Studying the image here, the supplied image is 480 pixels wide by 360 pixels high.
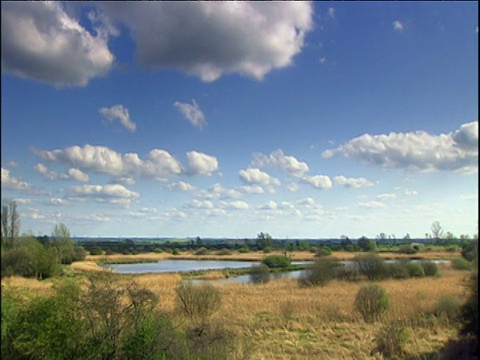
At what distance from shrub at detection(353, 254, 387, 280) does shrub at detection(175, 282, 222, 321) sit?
24.6 feet

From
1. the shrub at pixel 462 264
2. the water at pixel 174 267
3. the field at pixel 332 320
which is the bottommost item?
the water at pixel 174 267

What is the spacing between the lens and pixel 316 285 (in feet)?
94.1

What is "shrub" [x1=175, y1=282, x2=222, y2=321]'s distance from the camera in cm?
1603

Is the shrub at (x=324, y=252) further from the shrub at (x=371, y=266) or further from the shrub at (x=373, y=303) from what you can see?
the shrub at (x=373, y=303)

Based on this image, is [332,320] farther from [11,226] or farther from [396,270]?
[11,226]

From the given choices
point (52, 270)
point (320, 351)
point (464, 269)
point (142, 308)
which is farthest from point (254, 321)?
point (464, 269)

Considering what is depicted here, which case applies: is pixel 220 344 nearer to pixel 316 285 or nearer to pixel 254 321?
pixel 254 321

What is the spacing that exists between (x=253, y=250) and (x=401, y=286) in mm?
50342

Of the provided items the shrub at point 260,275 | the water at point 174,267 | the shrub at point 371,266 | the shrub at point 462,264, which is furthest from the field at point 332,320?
the water at point 174,267

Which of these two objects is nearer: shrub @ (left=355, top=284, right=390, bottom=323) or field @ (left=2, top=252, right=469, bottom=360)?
field @ (left=2, top=252, right=469, bottom=360)

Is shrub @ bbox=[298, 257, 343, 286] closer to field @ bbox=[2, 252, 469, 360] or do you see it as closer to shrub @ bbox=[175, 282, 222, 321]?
field @ bbox=[2, 252, 469, 360]

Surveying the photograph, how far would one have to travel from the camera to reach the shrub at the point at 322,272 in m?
27.9

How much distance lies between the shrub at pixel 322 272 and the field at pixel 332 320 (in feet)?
13.1

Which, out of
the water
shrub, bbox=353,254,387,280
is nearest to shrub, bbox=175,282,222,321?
shrub, bbox=353,254,387,280
